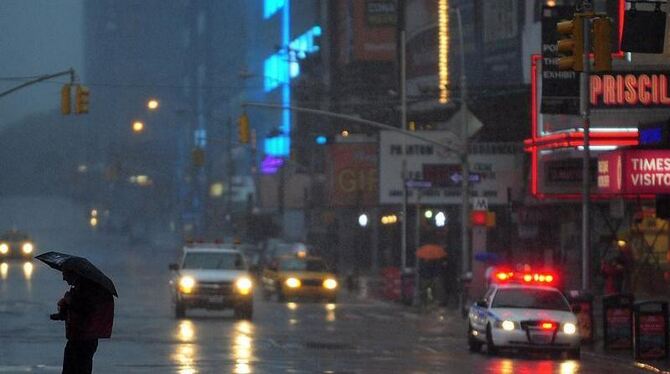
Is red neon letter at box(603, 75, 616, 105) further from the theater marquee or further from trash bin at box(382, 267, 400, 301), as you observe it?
trash bin at box(382, 267, 400, 301)

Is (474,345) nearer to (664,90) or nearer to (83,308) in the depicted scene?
(83,308)

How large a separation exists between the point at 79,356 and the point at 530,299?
15280 millimetres

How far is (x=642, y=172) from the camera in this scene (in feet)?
111

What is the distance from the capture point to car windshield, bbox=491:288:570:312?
29.2 m

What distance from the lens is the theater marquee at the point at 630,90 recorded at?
43.8 m

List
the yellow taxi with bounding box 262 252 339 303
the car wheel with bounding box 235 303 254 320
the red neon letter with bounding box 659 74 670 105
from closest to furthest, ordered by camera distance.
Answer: the car wheel with bounding box 235 303 254 320
the red neon letter with bounding box 659 74 670 105
the yellow taxi with bounding box 262 252 339 303

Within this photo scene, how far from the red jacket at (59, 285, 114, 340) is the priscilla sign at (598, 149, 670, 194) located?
2026cm

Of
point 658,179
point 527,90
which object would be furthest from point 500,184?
point 658,179

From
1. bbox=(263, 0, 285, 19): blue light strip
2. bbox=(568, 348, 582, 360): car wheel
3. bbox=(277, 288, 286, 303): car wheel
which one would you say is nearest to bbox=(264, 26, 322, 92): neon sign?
bbox=(263, 0, 285, 19): blue light strip

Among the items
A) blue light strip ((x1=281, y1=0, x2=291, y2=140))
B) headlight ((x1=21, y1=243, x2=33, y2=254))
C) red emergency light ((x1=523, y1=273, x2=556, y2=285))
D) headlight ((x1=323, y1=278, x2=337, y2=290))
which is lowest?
headlight ((x1=323, y1=278, x2=337, y2=290))

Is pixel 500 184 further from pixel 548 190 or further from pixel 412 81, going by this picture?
pixel 412 81

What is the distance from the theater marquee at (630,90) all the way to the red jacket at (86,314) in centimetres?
3005

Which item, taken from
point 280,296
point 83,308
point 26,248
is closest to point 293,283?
point 280,296

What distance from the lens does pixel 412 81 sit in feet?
255
